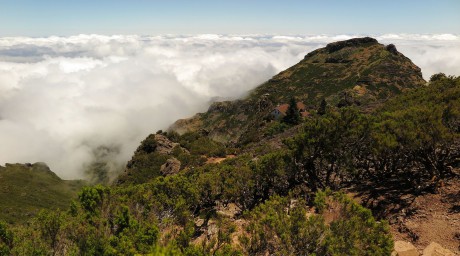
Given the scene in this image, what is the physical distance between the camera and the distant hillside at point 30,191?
128 metres

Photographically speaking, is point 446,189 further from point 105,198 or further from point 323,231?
point 105,198

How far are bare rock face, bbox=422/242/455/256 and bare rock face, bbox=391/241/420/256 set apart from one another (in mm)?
582

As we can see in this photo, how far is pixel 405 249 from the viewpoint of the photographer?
19.9 meters

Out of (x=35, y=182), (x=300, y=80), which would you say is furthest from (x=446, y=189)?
(x=35, y=182)

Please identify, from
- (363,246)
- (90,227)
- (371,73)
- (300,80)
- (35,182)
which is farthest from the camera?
(300,80)

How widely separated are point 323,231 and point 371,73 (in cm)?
15618

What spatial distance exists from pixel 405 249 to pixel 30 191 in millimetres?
177234

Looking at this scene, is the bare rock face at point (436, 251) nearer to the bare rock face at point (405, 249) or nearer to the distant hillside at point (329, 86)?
the bare rock face at point (405, 249)

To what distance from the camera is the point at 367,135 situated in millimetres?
28562

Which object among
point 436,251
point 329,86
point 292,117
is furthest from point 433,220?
point 329,86

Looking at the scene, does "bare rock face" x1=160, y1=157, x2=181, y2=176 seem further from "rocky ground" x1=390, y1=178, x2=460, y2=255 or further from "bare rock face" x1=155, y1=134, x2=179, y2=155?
"rocky ground" x1=390, y1=178, x2=460, y2=255

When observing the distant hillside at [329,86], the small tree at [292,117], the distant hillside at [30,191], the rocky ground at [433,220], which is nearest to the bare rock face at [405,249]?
the rocky ground at [433,220]

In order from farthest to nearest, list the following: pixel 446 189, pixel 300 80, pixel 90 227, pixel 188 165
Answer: pixel 300 80 < pixel 188 165 < pixel 446 189 < pixel 90 227

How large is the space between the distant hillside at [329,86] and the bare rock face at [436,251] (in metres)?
91.6
